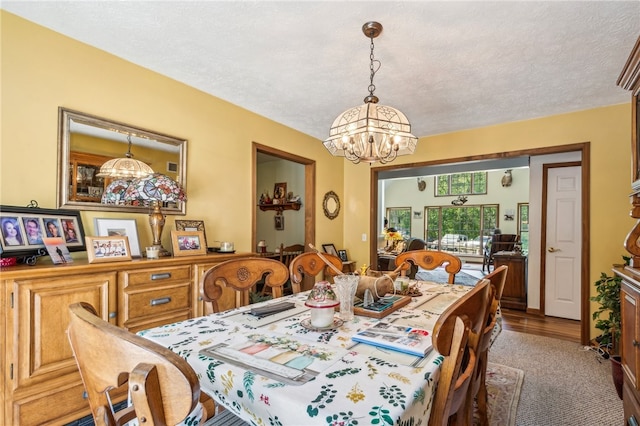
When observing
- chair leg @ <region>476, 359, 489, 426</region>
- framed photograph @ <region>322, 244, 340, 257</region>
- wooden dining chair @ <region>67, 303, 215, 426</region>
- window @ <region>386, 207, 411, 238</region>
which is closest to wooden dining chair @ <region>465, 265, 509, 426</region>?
chair leg @ <region>476, 359, 489, 426</region>

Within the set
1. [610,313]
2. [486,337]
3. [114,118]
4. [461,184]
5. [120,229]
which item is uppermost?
[461,184]

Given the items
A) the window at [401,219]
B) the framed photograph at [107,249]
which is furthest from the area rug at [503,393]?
the window at [401,219]

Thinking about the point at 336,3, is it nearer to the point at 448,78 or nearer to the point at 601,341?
the point at 448,78

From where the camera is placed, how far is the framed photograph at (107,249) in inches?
75.4

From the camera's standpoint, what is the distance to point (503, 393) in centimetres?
229

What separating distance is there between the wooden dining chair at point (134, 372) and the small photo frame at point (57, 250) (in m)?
1.43

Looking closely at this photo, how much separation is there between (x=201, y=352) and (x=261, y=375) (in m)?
0.27

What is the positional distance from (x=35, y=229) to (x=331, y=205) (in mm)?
3390

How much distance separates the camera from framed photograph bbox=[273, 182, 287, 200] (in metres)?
5.51

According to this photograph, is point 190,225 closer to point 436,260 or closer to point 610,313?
point 436,260

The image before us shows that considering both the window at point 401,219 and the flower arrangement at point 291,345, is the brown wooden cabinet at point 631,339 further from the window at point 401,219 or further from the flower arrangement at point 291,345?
the window at point 401,219

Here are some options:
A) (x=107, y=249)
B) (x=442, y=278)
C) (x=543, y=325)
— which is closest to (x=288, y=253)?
(x=107, y=249)

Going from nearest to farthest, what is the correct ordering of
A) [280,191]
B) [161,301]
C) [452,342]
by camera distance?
[452,342] → [161,301] → [280,191]

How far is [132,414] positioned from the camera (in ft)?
2.75
